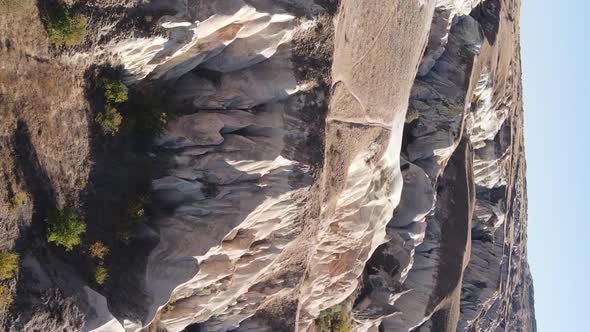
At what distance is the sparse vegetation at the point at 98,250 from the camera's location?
14539 millimetres

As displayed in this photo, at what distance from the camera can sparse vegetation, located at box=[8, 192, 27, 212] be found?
12.6 m

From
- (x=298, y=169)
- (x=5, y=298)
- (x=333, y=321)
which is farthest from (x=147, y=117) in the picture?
(x=333, y=321)

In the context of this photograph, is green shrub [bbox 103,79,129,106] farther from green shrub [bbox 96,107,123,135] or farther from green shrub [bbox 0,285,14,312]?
green shrub [bbox 0,285,14,312]

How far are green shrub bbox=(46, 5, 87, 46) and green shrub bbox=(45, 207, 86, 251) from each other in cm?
432

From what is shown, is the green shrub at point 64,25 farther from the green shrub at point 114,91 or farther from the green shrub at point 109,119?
the green shrub at point 109,119

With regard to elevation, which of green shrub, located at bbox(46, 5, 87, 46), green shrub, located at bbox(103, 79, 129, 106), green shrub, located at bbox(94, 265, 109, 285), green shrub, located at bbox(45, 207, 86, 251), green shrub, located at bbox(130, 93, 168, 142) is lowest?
green shrub, located at bbox(94, 265, 109, 285)

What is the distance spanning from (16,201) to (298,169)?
29.1 ft

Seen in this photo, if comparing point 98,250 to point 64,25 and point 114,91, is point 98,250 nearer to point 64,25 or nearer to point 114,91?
point 114,91

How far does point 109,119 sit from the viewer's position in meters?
14.8

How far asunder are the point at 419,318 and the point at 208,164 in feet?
58.6

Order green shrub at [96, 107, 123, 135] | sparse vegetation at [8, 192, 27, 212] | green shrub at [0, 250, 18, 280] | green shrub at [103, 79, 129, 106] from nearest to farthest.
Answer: green shrub at [0, 250, 18, 280]
sparse vegetation at [8, 192, 27, 212]
green shrub at [103, 79, 129, 106]
green shrub at [96, 107, 123, 135]

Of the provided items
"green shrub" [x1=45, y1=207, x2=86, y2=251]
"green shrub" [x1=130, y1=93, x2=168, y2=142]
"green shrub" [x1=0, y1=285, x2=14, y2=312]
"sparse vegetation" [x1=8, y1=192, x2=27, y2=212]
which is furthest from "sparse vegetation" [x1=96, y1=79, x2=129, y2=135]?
"green shrub" [x1=0, y1=285, x2=14, y2=312]

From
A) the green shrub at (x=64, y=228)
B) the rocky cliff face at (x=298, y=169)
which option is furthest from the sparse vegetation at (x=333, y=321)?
the green shrub at (x=64, y=228)

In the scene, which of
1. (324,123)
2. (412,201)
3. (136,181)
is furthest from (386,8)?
(136,181)
